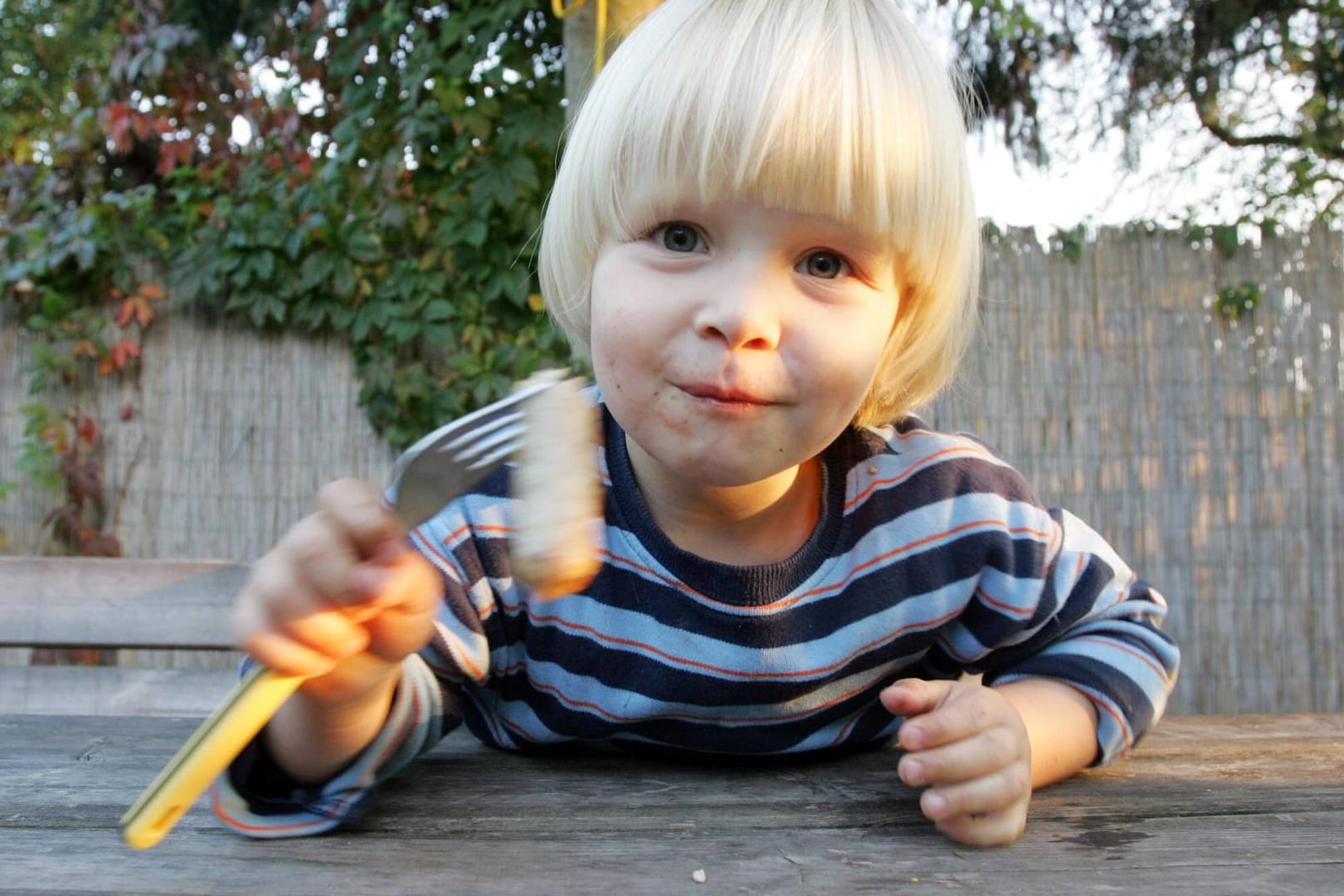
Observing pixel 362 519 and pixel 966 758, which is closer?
pixel 362 519

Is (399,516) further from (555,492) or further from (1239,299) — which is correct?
(1239,299)

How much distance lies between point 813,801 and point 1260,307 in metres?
3.79

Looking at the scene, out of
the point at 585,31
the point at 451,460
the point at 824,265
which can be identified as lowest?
the point at 451,460

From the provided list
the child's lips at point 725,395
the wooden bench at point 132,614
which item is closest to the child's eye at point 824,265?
the child's lips at point 725,395

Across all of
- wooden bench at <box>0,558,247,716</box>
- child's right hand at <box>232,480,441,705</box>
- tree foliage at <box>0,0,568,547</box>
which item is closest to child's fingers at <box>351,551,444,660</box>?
child's right hand at <box>232,480,441,705</box>

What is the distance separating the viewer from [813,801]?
0.88 meters

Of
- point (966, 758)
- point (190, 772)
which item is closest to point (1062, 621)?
point (966, 758)

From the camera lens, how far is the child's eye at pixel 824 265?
91cm

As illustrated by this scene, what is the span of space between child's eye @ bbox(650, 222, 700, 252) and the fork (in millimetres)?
240

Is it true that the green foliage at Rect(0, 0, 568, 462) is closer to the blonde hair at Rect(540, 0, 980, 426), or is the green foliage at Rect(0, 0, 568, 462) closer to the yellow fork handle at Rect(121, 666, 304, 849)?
the blonde hair at Rect(540, 0, 980, 426)

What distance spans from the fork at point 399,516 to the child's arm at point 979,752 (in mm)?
378

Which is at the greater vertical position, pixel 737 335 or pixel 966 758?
pixel 737 335

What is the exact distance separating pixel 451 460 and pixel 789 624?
534 mm

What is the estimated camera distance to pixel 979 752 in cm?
83
